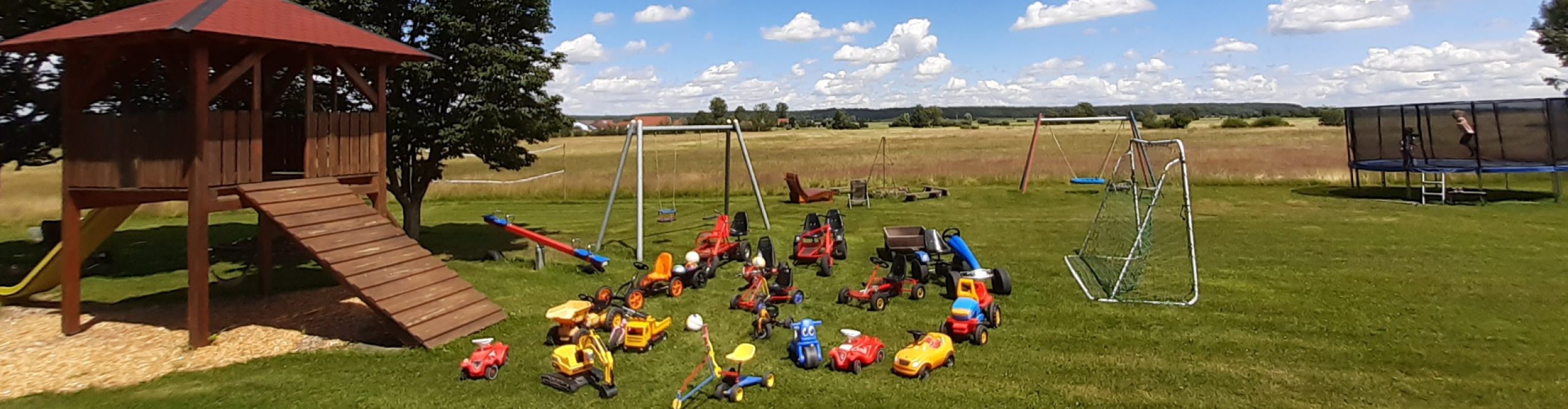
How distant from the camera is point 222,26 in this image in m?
9.06

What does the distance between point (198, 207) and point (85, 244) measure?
468 centimetres

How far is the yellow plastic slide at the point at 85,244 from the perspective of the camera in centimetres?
1194

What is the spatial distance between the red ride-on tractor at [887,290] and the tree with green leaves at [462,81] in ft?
22.5

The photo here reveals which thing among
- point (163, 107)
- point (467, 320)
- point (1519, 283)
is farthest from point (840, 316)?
point (163, 107)

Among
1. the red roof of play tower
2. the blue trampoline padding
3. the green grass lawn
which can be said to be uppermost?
the red roof of play tower

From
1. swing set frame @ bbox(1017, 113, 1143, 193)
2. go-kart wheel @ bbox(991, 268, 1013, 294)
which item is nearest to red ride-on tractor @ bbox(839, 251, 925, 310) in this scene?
go-kart wheel @ bbox(991, 268, 1013, 294)

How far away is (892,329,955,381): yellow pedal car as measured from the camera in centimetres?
782

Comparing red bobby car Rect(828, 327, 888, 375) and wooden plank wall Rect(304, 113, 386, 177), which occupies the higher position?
wooden plank wall Rect(304, 113, 386, 177)

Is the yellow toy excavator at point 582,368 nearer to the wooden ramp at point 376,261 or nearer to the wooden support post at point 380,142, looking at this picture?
the wooden ramp at point 376,261

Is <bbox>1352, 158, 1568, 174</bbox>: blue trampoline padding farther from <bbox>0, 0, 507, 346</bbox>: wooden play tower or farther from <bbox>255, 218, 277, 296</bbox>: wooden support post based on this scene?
<bbox>255, 218, 277, 296</bbox>: wooden support post

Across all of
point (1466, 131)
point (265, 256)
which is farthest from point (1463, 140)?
point (265, 256)

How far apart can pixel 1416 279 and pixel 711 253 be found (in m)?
10.0

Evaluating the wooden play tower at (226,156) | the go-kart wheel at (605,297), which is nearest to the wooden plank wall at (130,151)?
the wooden play tower at (226,156)

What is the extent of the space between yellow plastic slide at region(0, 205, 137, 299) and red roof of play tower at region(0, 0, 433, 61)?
317 centimetres
